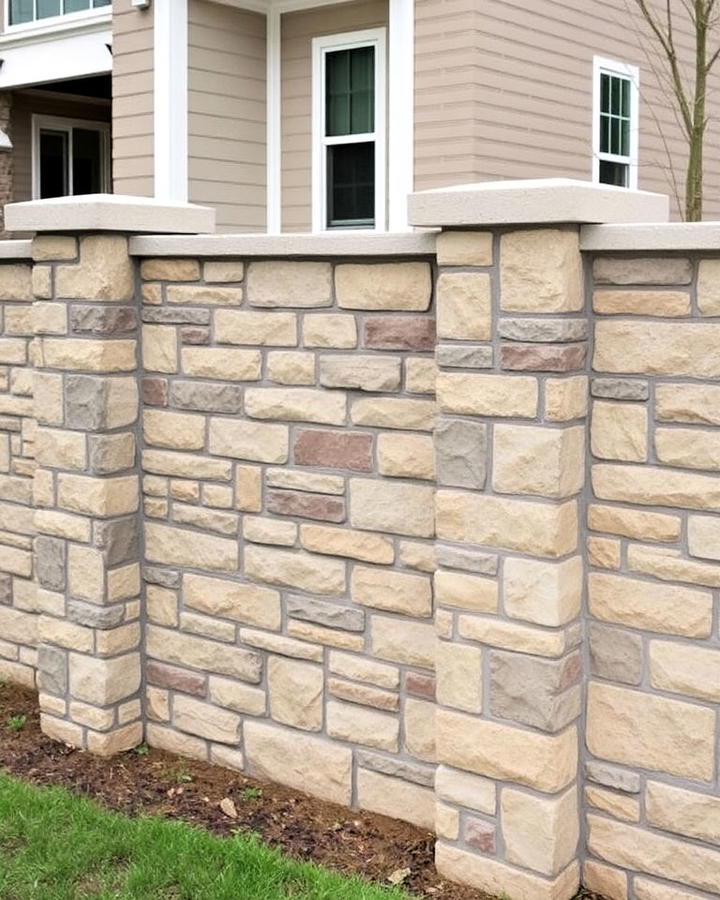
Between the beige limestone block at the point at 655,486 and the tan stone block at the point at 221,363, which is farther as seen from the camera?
the tan stone block at the point at 221,363

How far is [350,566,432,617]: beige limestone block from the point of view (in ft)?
12.7

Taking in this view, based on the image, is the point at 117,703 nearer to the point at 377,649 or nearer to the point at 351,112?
the point at 377,649

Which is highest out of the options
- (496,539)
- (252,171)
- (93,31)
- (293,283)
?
(93,31)

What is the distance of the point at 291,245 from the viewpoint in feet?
13.2

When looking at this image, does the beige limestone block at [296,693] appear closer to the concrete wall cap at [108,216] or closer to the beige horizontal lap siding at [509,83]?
the concrete wall cap at [108,216]

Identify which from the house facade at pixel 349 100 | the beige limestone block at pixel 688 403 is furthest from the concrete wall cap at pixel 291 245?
the house facade at pixel 349 100

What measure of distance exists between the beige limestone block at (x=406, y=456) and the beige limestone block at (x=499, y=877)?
1.13m

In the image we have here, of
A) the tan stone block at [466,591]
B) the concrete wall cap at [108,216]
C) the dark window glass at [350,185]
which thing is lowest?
the tan stone block at [466,591]

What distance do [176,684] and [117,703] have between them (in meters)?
0.24

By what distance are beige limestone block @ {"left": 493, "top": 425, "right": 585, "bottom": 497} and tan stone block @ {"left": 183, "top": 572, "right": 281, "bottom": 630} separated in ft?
3.95

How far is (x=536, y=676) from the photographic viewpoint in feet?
11.1

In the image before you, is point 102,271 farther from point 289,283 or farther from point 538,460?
point 538,460

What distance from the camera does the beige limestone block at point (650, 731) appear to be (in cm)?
327

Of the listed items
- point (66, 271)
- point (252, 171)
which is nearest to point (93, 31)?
point (252, 171)
